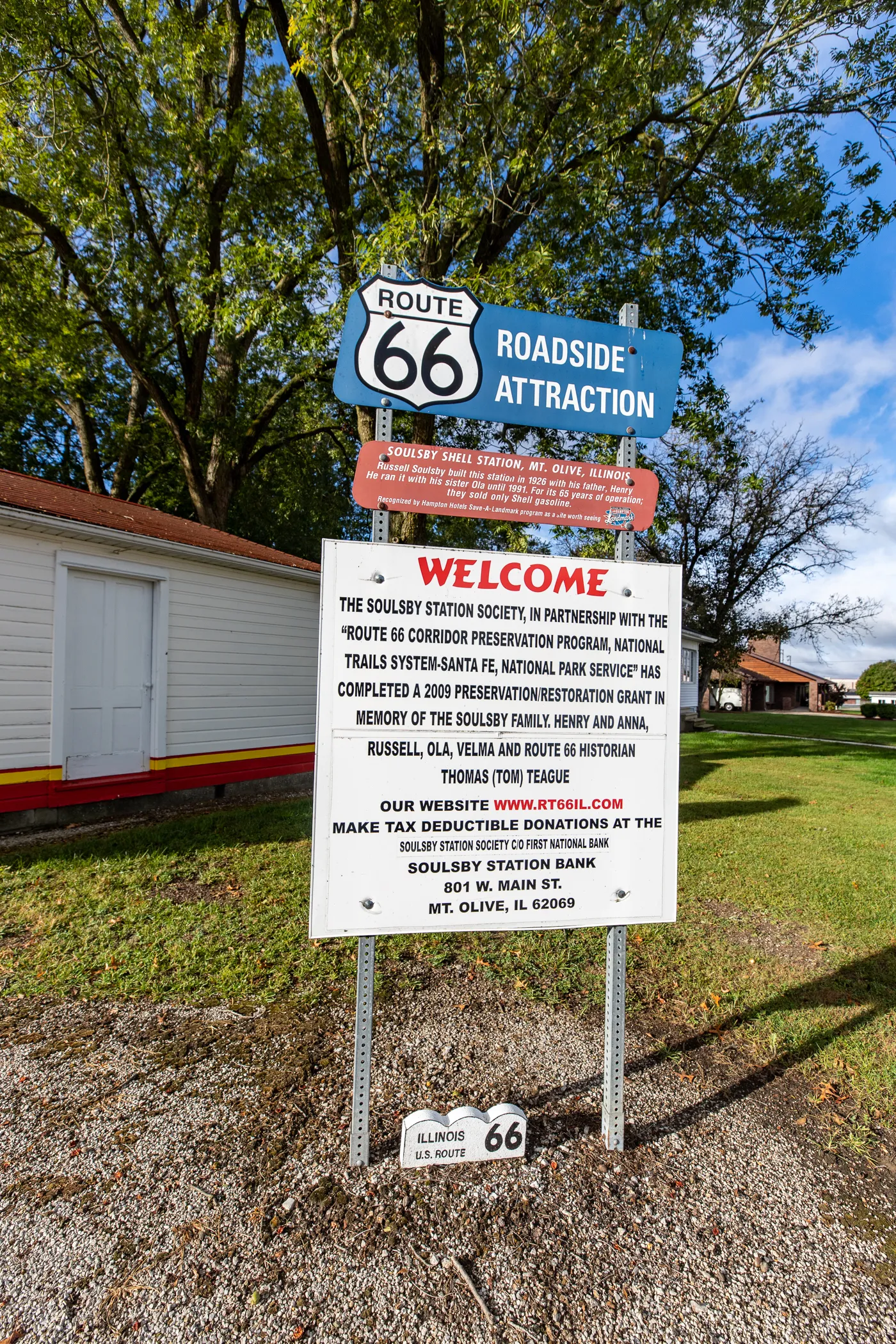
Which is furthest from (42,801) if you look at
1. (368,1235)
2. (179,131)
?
(179,131)

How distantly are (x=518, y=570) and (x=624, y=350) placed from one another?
1.06 meters

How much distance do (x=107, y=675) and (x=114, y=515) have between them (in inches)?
82.1

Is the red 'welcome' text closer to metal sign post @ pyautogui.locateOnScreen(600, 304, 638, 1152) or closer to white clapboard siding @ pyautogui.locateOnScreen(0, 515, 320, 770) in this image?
metal sign post @ pyautogui.locateOnScreen(600, 304, 638, 1152)

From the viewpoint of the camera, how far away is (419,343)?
2559mm

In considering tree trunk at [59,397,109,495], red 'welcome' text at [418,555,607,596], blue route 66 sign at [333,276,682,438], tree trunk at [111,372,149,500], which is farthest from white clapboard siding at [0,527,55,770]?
tree trunk at [59,397,109,495]

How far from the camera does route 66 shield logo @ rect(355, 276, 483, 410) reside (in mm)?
2514

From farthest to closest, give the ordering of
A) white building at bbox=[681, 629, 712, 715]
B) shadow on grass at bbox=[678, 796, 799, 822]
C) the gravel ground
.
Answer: white building at bbox=[681, 629, 712, 715], shadow on grass at bbox=[678, 796, 799, 822], the gravel ground

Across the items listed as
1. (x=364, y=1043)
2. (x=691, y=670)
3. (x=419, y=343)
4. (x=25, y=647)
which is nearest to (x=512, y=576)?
(x=419, y=343)

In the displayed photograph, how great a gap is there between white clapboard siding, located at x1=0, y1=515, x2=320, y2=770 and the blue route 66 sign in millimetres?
5837

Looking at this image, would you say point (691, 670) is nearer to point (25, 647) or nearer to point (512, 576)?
point (25, 647)

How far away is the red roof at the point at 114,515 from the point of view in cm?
717

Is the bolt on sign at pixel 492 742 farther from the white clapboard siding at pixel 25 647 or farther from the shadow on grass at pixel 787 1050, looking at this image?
the white clapboard siding at pixel 25 647

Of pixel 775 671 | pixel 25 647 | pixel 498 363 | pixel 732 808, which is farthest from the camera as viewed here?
pixel 775 671

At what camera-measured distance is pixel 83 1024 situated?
11.1 feet
